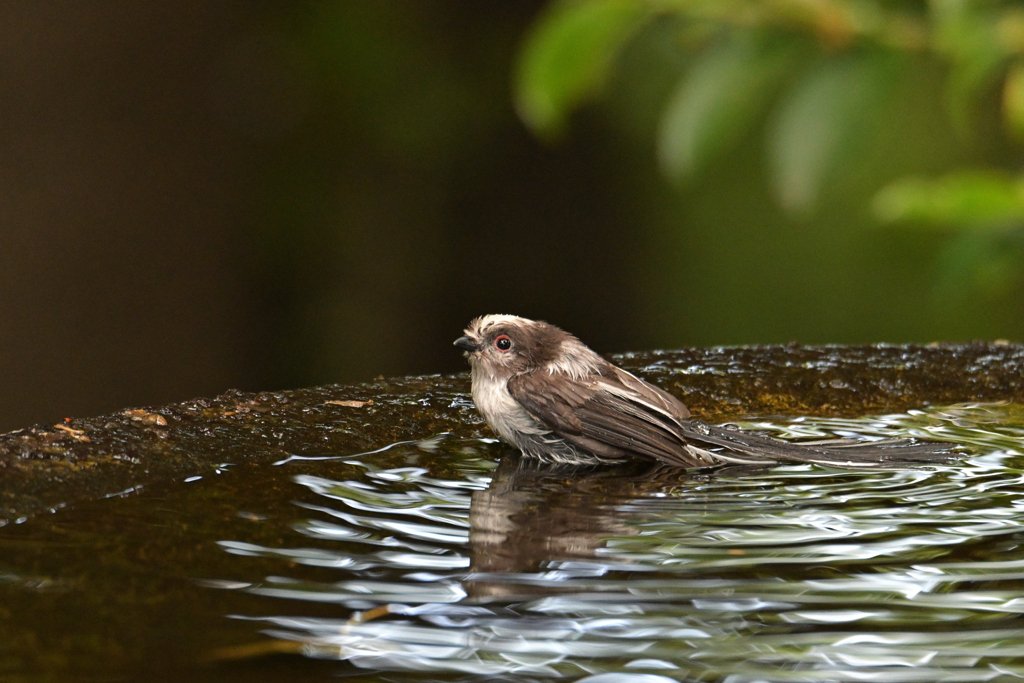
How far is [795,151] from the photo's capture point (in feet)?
11.6

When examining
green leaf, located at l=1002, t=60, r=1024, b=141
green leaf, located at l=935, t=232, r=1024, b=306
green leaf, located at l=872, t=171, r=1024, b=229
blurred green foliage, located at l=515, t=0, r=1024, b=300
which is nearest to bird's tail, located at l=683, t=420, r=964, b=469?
blurred green foliage, located at l=515, t=0, r=1024, b=300

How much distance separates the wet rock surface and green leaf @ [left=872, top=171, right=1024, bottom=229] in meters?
0.41

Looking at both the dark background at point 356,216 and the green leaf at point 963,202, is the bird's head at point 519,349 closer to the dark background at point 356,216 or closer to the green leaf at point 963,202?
the green leaf at point 963,202

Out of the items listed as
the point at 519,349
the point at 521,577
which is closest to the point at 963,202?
the point at 519,349

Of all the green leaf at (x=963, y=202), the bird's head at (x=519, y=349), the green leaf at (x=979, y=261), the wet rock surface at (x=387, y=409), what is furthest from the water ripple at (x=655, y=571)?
the green leaf at (x=979, y=261)

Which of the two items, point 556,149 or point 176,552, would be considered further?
point 556,149

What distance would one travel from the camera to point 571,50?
3391 mm

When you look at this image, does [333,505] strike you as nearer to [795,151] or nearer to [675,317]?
[795,151]

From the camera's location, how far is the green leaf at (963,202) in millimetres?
3408

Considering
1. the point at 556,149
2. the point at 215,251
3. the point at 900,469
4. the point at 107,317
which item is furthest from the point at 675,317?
the point at 900,469

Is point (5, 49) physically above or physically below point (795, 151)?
above

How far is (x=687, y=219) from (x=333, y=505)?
706 centimetres

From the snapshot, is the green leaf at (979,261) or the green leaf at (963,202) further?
the green leaf at (979,261)

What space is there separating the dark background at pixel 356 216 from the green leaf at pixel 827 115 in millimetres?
1939
